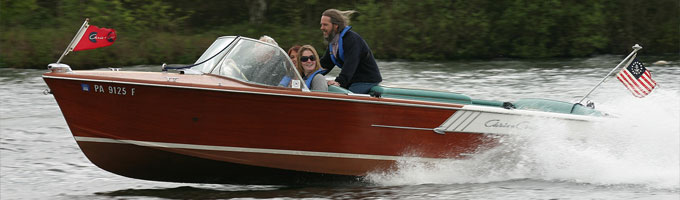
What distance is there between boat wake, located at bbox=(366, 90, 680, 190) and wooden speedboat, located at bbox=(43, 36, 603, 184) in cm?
12

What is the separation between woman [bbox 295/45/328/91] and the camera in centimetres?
731

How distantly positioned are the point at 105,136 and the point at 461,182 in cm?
320

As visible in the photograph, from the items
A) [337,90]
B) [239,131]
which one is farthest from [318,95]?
[239,131]

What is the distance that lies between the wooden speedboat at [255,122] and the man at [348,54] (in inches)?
8.8

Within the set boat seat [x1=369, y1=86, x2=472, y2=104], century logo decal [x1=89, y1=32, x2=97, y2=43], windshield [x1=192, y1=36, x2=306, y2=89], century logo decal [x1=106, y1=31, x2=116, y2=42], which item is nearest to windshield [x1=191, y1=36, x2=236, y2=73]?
windshield [x1=192, y1=36, x2=306, y2=89]

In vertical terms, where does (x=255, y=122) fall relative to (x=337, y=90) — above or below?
below

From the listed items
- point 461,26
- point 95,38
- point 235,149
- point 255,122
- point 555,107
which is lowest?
point 461,26

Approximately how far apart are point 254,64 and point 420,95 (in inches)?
61.0

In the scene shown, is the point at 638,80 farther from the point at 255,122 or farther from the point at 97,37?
the point at 97,37

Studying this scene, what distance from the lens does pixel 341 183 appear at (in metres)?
7.71

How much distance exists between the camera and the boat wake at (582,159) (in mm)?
7762

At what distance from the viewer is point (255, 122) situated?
7.02m

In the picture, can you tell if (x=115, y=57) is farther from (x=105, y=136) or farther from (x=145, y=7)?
(x=105, y=136)

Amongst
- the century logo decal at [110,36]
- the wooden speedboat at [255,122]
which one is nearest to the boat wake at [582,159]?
the wooden speedboat at [255,122]
